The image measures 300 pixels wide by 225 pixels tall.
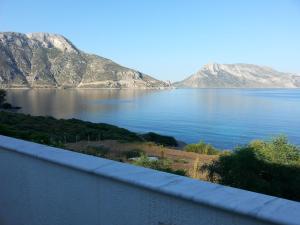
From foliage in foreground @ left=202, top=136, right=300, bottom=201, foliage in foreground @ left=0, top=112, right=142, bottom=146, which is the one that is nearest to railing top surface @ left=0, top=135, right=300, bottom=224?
foliage in foreground @ left=202, top=136, right=300, bottom=201

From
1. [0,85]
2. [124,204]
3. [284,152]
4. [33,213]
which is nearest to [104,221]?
[124,204]

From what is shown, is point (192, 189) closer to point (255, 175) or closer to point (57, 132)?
point (255, 175)

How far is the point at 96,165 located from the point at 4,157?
140 cm

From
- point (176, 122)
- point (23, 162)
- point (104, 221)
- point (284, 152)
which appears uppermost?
point (23, 162)

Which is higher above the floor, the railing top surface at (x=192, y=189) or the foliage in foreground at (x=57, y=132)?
the railing top surface at (x=192, y=189)

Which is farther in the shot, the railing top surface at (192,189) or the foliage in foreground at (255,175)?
the foliage in foreground at (255,175)

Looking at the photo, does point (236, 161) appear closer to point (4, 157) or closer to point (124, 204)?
point (4, 157)

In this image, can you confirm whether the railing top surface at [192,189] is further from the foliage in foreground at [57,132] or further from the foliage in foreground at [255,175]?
the foliage in foreground at [57,132]

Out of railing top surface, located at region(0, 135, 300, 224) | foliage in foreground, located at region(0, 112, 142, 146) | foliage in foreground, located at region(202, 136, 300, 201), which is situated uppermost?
railing top surface, located at region(0, 135, 300, 224)

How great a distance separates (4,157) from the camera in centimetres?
388

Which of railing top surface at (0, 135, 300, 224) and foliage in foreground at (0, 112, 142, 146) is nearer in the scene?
railing top surface at (0, 135, 300, 224)

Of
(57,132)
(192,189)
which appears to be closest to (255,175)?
(192,189)

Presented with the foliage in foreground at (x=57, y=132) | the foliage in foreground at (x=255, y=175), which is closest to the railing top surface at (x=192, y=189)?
the foliage in foreground at (x=255, y=175)

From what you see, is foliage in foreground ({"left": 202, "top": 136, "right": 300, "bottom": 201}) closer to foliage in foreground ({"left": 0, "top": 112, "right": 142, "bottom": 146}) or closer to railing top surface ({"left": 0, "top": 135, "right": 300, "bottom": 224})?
railing top surface ({"left": 0, "top": 135, "right": 300, "bottom": 224})
